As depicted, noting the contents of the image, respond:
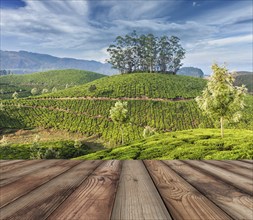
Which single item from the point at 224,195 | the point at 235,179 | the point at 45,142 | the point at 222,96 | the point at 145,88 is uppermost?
the point at 145,88

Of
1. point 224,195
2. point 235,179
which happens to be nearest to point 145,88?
point 235,179

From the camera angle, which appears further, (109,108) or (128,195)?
(109,108)

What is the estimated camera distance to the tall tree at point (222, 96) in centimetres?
2770

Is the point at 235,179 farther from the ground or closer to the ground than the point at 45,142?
farther from the ground

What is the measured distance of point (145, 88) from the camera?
390ft

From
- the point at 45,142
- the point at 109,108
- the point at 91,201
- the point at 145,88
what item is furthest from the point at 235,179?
the point at 145,88

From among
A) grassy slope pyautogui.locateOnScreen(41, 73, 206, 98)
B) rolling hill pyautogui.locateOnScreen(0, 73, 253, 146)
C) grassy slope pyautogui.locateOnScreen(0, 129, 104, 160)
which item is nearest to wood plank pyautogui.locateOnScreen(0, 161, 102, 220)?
grassy slope pyautogui.locateOnScreen(0, 129, 104, 160)

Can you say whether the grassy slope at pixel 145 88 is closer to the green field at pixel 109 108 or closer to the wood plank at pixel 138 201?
the green field at pixel 109 108

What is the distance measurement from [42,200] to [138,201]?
33.7 inches

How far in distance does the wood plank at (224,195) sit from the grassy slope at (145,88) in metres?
109

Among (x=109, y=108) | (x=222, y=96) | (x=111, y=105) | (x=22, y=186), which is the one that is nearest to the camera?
(x=22, y=186)

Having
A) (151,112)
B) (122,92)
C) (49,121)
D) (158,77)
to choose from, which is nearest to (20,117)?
(49,121)

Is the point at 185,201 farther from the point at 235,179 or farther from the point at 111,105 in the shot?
the point at 111,105

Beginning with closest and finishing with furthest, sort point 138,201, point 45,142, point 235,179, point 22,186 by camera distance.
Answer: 1. point 138,201
2. point 22,186
3. point 235,179
4. point 45,142
